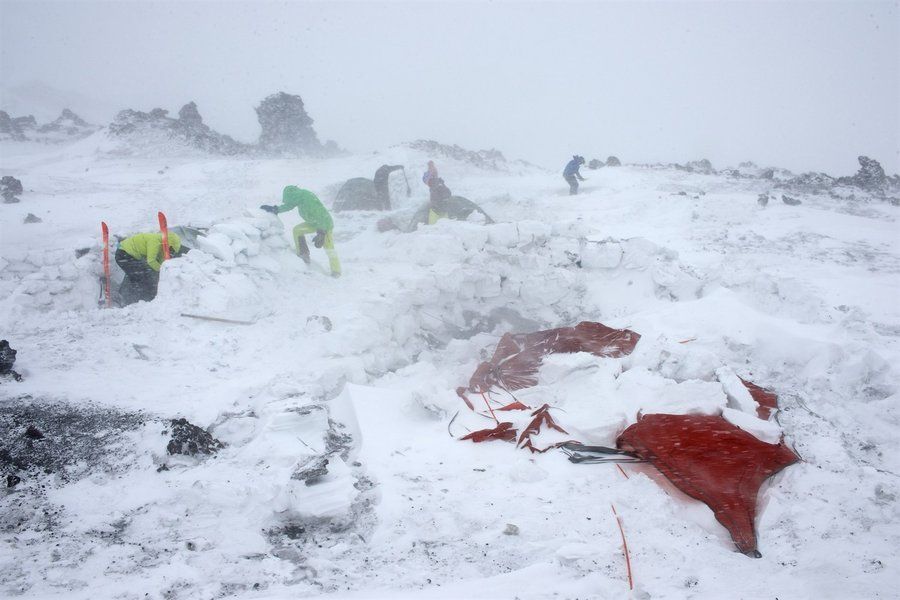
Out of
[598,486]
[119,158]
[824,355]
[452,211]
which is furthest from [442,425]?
[119,158]

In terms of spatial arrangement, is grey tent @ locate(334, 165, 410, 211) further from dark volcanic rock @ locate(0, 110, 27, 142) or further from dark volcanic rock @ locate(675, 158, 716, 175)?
dark volcanic rock @ locate(0, 110, 27, 142)

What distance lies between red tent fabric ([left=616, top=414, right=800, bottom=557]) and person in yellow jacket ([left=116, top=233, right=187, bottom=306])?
19.0ft

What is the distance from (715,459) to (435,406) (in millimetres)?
2051

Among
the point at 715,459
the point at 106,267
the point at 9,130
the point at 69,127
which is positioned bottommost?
the point at 715,459

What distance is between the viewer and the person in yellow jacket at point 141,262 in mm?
5598

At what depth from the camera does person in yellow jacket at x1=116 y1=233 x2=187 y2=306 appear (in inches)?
220

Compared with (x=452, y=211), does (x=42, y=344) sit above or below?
below

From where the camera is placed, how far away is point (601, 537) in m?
2.41

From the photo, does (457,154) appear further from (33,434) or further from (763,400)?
(33,434)

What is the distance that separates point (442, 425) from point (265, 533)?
158cm

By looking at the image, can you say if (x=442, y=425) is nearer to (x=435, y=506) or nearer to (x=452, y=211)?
(x=435, y=506)

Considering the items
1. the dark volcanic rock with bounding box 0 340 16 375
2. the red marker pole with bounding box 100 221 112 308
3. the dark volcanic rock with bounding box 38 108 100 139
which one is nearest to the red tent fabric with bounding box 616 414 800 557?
the dark volcanic rock with bounding box 0 340 16 375

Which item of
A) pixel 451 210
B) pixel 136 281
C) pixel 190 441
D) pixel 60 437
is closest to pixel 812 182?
pixel 451 210

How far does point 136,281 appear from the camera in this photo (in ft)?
19.0
